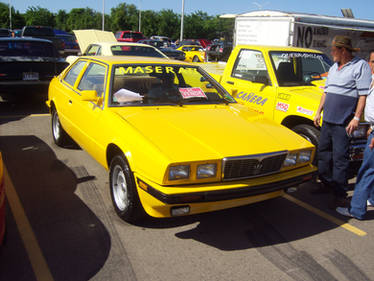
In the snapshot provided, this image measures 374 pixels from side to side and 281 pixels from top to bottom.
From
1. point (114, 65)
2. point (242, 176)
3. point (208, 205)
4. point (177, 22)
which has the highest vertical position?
point (177, 22)

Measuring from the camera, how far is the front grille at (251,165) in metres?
3.16

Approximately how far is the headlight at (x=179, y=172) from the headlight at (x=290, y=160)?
99 cm

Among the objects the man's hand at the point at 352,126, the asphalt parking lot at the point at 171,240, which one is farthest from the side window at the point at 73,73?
the man's hand at the point at 352,126

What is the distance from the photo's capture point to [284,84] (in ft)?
18.3

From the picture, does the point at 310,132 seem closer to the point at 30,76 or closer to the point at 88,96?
the point at 88,96

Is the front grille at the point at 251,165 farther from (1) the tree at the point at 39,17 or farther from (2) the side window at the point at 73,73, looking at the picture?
(1) the tree at the point at 39,17

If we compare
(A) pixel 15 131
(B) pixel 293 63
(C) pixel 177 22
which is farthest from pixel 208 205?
(C) pixel 177 22

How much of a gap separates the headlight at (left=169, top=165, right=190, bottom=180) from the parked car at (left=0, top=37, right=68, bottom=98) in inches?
254

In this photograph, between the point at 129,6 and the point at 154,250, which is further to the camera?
the point at 129,6

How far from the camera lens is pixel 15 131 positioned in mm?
6938

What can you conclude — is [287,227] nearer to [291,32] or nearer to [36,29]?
[291,32]

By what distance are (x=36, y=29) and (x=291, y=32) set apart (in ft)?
62.7

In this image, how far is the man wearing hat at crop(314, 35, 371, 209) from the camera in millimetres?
3891

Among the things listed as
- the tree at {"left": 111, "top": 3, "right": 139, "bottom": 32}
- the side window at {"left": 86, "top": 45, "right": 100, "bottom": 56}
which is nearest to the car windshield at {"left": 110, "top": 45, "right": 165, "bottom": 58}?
the side window at {"left": 86, "top": 45, "right": 100, "bottom": 56}
